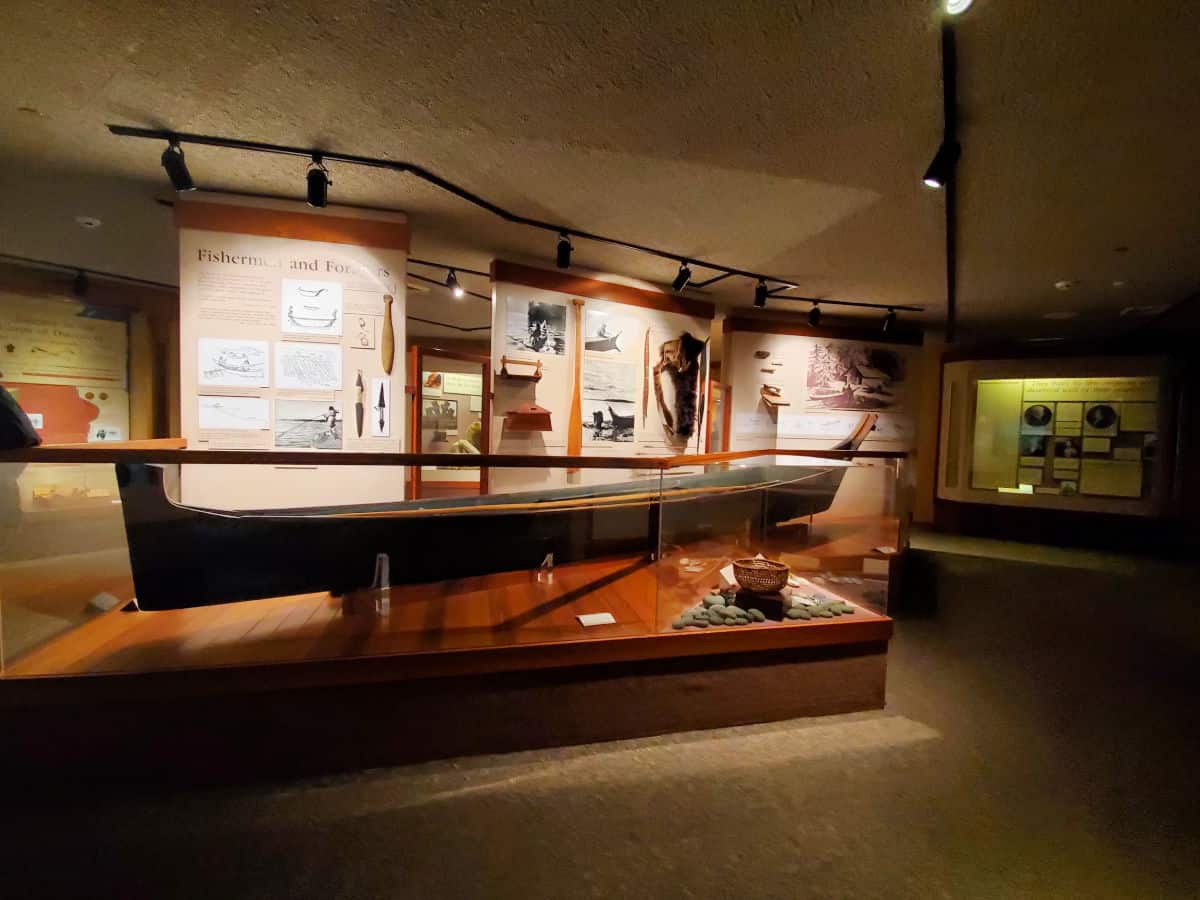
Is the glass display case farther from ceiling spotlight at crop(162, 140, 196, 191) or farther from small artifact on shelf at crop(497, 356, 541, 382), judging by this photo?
ceiling spotlight at crop(162, 140, 196, 191)

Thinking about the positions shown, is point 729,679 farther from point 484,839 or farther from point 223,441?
point 223,441

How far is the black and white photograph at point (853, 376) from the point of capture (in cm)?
498

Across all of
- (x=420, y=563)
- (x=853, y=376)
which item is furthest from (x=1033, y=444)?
(x=420, y=563)

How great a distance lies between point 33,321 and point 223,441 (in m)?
3.08

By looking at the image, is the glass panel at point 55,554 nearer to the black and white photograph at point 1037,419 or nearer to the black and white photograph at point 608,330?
the black and white photograph at point 608,330

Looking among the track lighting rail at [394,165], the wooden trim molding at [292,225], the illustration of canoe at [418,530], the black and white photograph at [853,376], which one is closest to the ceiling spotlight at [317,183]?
the track lighting rail at [394,165]

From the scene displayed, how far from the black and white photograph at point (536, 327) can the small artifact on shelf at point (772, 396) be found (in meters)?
2.33

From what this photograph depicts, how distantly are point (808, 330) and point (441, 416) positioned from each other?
4.97m

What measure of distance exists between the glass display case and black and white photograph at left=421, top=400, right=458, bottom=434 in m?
3.77

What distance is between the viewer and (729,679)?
1831 mm

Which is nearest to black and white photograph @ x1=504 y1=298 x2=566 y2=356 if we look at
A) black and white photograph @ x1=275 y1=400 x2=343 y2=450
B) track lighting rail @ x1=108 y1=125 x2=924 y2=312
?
track lighting rail @ x1=108 y1=125 x2=924 y2=312

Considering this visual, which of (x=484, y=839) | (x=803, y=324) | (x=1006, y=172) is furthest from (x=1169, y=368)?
(x=484, y=839)

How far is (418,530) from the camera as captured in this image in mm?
1995

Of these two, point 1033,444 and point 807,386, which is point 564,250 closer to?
point 807,386
